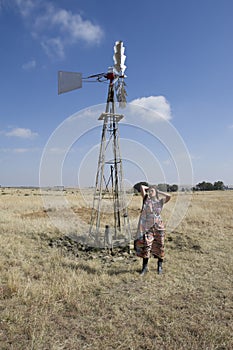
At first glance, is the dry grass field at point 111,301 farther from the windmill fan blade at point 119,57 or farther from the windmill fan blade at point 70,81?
the windmill fan blade at point 119,57

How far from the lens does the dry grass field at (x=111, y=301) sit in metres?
2.72

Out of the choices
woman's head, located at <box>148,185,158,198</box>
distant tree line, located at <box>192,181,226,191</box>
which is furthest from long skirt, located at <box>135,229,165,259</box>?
distant tree line, located at <box>192,181,226,191</box>

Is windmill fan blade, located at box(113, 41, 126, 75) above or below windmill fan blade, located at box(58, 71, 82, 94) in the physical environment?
above

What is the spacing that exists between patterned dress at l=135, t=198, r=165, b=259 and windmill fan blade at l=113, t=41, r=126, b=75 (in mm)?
3436

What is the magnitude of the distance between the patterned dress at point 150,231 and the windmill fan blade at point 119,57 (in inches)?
135

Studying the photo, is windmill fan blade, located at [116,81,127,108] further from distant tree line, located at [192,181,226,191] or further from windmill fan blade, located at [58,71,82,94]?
distant tree line, located at [192,181,226,191]

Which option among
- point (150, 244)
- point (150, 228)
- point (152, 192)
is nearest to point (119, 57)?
point (152, 192)

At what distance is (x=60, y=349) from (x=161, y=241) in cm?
264

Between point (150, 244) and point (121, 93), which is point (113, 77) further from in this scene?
point (150, 244)

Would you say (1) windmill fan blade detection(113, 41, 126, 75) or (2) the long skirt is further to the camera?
(1) windmill fan blade detection(113, 41, 126, 75)

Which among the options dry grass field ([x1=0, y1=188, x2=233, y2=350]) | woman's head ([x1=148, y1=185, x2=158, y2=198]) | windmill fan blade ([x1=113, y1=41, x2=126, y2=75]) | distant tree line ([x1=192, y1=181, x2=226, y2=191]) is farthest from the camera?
distant tree line ([x1=192, y1=181, x2=226, y2=191])

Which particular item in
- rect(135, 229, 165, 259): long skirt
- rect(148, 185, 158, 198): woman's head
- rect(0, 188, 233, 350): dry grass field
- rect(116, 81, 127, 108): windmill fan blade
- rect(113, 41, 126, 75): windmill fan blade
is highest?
rect(113, 41, 126, 75): windmill fan blade

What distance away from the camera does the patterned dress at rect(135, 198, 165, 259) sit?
468 centimetres

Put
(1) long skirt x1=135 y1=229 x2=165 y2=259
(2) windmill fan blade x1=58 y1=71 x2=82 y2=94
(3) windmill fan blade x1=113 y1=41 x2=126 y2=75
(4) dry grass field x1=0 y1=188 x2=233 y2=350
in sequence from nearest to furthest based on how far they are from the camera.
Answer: (4) dry grass field x1=0 y1=188 x2=233 y2=350, (1) long skirt x1=135 y1=229 x2=165 y2=259, (2) windmill fan blade x1=58 y1=71 x2=82 y2=94, (3) windmill fan blade x1=113 y1=41 x2=126 y2=75
